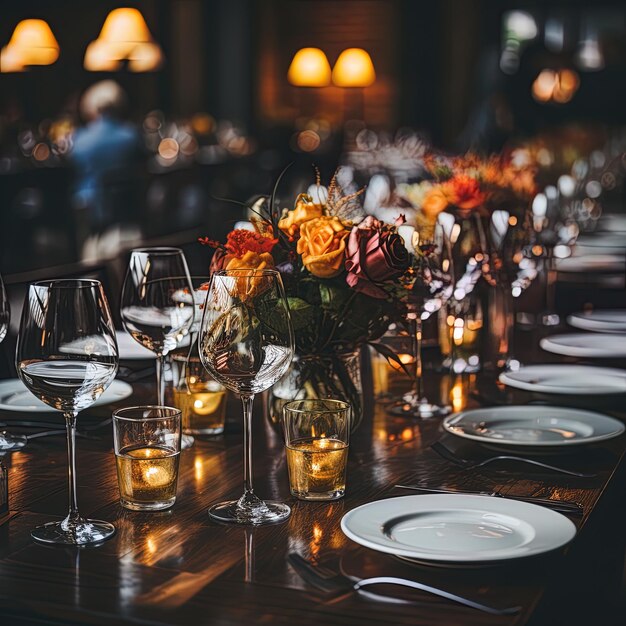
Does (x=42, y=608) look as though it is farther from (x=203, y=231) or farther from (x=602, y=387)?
(x=203, y=231)

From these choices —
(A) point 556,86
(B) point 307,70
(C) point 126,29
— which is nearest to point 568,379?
(C) point 126,29

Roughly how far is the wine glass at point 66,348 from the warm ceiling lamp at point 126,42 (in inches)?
256

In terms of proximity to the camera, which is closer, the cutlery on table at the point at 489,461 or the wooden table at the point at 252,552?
the wooden table at the point at 252,552

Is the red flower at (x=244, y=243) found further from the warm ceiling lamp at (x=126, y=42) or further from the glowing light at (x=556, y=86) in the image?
the glowing light at (x=556, y=86)

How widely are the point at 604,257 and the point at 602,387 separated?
1843 mm

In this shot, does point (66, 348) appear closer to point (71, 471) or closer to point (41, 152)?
point (71, 471)

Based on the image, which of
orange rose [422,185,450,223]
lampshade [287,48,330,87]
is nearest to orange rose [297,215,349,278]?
orange rose [422,185,450,223]

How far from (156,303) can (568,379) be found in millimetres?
829

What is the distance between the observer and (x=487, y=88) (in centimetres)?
1360

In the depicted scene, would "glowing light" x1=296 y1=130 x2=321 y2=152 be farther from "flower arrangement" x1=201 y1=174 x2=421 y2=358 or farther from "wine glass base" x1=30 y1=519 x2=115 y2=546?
"wine glass base" x1=30 y1=519 x2=115 y2=546

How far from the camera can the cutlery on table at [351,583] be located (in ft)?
3.46

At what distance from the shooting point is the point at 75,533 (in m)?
1.26

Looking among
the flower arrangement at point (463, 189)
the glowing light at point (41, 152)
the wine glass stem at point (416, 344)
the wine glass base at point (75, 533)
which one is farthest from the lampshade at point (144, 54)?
the wine glass base at point (75, 533)

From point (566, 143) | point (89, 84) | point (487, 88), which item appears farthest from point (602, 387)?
point (487, 88)
